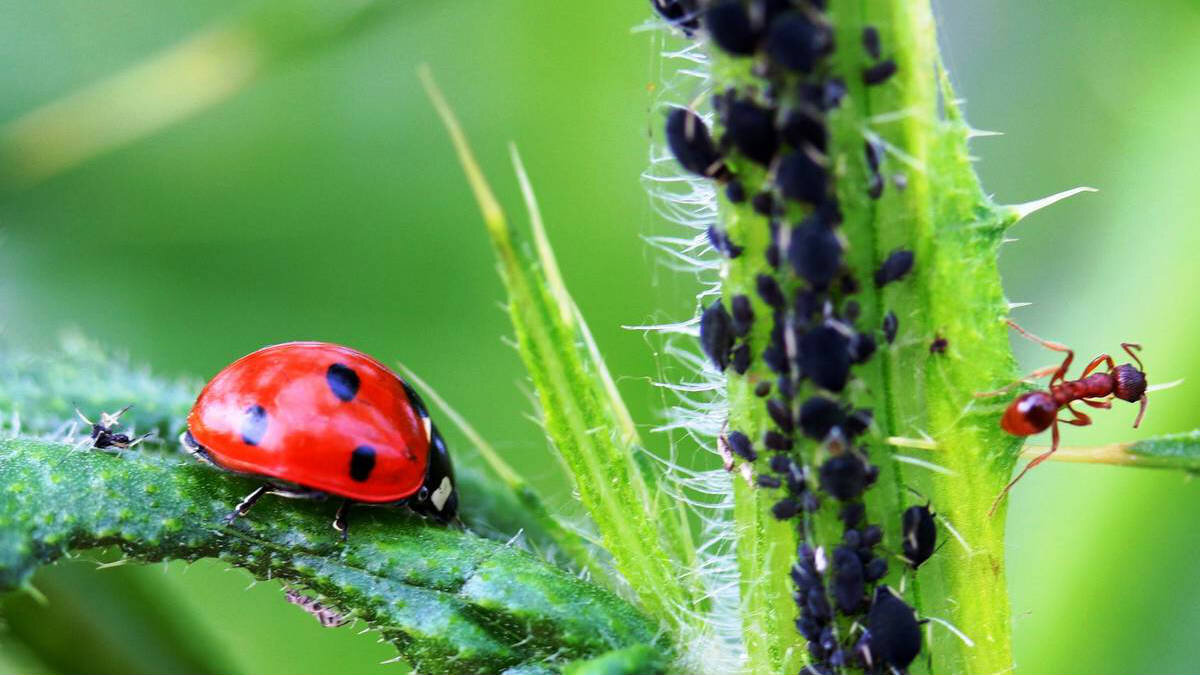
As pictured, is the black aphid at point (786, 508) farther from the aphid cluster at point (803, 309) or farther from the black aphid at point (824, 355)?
the black aphid at point (824, 355)

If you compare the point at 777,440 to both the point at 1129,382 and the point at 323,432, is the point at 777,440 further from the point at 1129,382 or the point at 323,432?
the point at 323,432

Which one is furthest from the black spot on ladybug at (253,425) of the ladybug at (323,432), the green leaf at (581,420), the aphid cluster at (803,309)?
the aphid cluster at (803,309)

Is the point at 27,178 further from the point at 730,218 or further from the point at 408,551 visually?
the point at 730,218

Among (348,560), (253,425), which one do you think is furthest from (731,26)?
(253,425)

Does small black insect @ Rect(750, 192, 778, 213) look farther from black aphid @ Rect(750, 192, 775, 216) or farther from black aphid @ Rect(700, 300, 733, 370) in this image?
black aphid @ Rect(700, 300, 733, 370)

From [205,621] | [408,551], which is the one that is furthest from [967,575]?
[205,621]

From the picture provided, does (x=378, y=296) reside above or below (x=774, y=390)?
below
